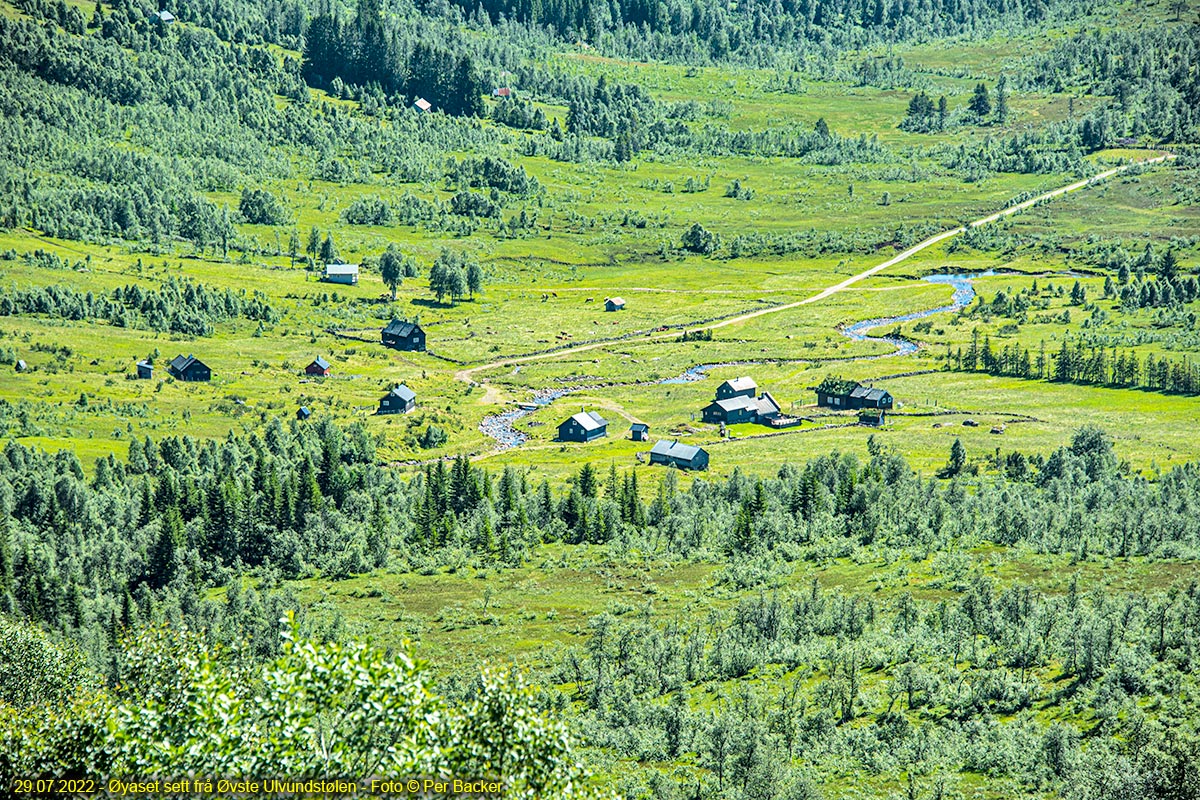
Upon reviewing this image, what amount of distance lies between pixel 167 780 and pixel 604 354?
5946 inches

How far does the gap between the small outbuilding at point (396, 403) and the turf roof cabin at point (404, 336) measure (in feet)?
97.5

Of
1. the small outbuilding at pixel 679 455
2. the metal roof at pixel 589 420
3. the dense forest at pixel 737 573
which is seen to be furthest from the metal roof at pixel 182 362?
the small outbuilding at pixel 679 455

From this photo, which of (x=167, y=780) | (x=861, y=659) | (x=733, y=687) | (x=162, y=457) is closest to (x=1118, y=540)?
(x=861, y=659)

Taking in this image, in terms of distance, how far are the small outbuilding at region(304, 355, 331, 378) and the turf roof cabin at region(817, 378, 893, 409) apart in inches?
2540

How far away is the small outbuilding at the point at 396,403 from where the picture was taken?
147500 mm

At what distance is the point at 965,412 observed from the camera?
145250mm

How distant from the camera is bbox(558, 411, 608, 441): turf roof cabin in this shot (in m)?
140

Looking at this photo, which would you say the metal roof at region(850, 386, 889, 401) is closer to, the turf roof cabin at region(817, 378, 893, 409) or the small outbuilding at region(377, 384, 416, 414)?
the turf roof cabin at region(817, 378, 893, 409)

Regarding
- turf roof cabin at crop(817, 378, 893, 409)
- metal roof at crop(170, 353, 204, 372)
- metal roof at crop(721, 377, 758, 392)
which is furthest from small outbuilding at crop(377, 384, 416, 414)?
turf roof cabin at crop(817, 378, 893, 409)

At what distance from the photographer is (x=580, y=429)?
140 meters

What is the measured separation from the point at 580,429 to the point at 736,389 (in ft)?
69.3

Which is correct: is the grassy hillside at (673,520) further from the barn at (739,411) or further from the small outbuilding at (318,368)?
the small outbuilding at (318,368)

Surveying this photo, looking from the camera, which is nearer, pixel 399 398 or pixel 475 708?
pixel 475 708

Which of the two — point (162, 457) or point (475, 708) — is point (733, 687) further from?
point (162, 457)
